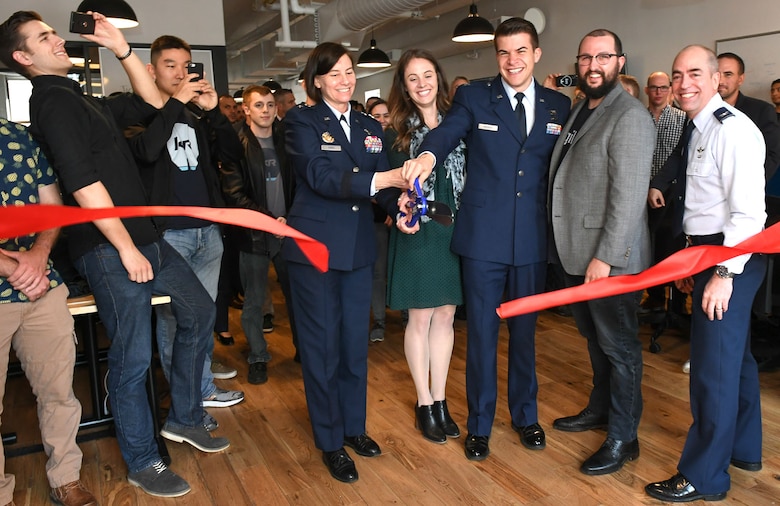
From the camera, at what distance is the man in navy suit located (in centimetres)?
268

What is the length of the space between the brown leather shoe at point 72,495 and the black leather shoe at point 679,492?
2.09 m

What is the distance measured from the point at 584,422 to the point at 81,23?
2659mm

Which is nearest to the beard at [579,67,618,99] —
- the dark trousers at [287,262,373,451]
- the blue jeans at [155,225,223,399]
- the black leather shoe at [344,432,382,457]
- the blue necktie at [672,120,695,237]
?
the blue necktie at [672,120,695,237]

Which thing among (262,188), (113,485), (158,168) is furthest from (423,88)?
(113,485)

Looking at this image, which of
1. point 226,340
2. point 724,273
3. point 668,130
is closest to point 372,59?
point 668,130

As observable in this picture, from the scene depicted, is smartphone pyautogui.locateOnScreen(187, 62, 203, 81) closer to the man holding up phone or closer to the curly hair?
→ the man holding up phone

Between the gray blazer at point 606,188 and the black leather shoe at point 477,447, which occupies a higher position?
the gray blazer at point 606,188

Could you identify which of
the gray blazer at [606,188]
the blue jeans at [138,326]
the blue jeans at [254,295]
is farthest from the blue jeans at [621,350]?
the blue jeans at [254,295]

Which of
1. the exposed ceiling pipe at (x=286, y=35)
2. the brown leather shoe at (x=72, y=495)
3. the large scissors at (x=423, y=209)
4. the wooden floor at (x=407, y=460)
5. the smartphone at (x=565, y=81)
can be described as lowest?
the wooden floor at (x=407, y=460)

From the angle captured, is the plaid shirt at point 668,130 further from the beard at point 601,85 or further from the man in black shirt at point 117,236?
the man in black shirt at point 117,236

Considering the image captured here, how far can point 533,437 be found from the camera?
2.91 metres

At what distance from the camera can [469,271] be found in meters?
2.80

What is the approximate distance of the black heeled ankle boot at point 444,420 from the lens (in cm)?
305

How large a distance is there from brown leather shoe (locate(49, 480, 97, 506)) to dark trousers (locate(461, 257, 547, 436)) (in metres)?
1.54
